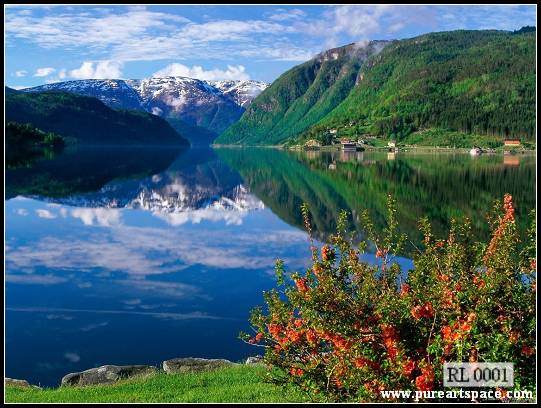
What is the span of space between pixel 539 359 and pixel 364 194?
6180 cm

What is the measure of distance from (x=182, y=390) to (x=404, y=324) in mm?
7142

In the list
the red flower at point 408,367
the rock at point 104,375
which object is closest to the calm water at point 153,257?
the rock at point 104,375

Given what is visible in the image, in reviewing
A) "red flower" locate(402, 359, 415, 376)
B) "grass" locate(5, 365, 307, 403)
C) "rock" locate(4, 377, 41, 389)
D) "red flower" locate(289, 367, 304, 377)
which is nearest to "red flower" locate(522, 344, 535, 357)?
"red flower" locate(402, 359, 415, 376)

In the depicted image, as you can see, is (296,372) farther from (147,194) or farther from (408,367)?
(147,194)

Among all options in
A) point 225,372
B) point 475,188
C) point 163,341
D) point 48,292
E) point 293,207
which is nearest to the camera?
point 225,372

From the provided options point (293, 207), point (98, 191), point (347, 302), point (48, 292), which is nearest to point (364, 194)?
point (293, 207)

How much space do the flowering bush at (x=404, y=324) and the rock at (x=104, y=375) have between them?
7077mm

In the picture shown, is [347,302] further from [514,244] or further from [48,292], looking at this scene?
[48,292]

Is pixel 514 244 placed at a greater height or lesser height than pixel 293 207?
greater

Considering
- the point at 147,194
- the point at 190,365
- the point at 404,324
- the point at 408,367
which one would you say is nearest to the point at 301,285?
the point at 404,324

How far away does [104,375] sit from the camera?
18016mm

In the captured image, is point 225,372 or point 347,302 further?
point 225,372

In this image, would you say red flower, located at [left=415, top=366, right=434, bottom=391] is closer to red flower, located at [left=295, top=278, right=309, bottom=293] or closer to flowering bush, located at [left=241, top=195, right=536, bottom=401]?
flowering bush, located at [left=241, top=195, right=536, bottom=401]

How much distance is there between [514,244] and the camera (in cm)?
1206
